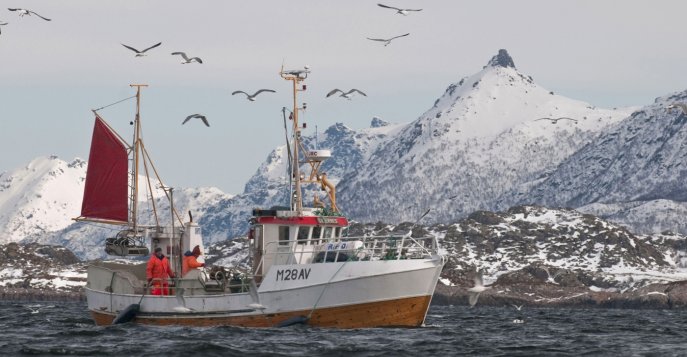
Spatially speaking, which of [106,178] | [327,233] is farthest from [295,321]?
[106,178]

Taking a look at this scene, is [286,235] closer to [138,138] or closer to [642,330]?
[138,138]

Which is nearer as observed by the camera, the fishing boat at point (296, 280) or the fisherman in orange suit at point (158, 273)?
the fishing boat at point (296, 280)

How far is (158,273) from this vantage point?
73.2 metres

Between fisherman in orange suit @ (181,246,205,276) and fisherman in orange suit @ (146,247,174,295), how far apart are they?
3.25 ft

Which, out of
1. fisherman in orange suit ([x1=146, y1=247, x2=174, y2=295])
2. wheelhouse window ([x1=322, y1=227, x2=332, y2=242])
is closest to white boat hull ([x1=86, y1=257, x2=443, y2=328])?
fisherman in orange suit ([x1=146, y1=247, x2=174, y2=295])

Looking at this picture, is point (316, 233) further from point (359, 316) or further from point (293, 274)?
point (359, 316)

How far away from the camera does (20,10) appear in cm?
8338

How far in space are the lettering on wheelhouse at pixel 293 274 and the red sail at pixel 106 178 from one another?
1732cm

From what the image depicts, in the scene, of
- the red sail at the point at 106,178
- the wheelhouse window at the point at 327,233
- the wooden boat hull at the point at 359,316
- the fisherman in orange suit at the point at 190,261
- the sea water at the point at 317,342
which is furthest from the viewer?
the red sail at the point at 106,178

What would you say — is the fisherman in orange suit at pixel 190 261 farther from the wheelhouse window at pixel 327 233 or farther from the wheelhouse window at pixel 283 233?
the wheelhouse window at pixel 327 233

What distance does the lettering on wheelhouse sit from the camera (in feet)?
222

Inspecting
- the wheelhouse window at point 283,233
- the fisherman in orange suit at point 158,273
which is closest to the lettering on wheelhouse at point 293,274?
the wheelhouse window at point 283,233

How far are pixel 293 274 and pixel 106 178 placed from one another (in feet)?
69.6

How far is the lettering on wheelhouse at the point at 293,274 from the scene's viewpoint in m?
67.6
